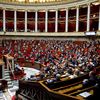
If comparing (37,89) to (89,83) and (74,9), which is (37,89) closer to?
(89,83)

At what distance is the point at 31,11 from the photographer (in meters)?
37.2

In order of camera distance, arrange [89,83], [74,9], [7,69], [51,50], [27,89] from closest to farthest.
→ [89,83], [27,89], [7,69], [51,50], [74,9]

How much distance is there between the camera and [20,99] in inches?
416

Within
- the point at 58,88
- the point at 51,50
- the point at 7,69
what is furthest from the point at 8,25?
the point at 58,88

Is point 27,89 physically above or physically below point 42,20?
below

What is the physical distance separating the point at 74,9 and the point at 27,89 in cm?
2612

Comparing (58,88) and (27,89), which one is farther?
(27,89)

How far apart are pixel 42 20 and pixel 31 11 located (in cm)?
259

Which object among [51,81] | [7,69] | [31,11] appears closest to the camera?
[51,81]

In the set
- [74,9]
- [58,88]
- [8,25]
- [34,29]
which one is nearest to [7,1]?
[8,25]

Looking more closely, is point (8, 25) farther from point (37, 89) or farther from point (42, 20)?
point (37, 89)

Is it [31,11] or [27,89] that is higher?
[31,11]

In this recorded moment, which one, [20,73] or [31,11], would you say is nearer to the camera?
[20,73]

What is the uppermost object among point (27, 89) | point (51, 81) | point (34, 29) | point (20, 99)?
point (34, 29)
